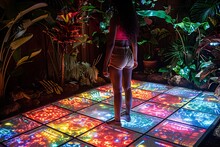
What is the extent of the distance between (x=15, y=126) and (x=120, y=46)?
4.86 feet

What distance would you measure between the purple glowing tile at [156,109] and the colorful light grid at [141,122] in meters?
0.12

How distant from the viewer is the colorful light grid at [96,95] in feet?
11.4

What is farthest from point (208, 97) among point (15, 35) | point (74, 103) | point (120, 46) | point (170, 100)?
point (15, 35)

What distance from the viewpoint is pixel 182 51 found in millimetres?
3992

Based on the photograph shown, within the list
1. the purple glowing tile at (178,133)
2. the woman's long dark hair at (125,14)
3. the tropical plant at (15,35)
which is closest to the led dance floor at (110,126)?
the purple glowing tile at (178,133)

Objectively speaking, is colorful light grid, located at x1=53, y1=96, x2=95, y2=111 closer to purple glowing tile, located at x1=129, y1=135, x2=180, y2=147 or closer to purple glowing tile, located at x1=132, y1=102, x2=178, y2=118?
purple glowing tile, located at x1=132, y1=102, x2=178, y2=118

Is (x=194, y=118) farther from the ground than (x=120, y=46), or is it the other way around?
(x=120, y=46)

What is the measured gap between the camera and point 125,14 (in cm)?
217

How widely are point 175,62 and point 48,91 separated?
2.18 metres

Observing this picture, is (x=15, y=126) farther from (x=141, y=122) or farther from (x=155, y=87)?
(x=155, y=87)

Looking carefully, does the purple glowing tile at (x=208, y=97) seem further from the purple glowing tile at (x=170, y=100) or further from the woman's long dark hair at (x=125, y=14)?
the woman's long dark hair at (x=125, y=14)

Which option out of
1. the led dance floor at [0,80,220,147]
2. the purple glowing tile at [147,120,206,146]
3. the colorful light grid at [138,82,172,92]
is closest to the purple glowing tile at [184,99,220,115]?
the led dance floor at [0,80,220,147]

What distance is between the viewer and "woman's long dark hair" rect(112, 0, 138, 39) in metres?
2.16

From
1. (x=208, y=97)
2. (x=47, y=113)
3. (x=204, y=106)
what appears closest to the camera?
(x=47, y=113)
